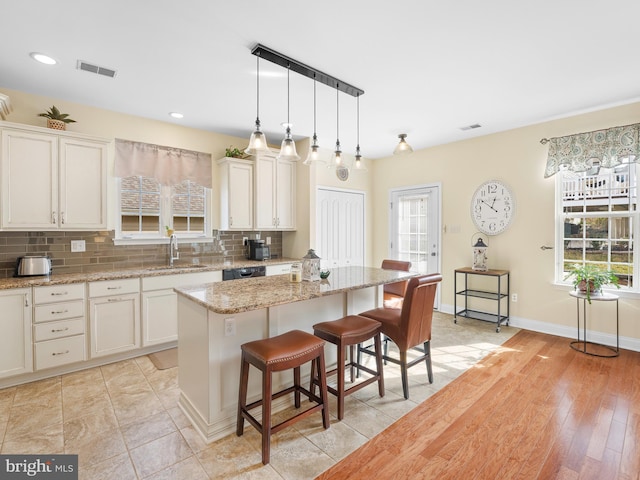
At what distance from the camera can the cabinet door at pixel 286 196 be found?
188 inches

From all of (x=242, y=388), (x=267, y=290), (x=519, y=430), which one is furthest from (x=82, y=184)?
(x=519, y=430)

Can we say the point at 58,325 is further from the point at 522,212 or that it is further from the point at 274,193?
the point at 522,212

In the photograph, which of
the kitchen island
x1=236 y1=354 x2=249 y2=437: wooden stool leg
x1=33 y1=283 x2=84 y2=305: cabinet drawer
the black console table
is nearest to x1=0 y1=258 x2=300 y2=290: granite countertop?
x1=33 y1=283 x2=84 y2=305: cabinet drawer

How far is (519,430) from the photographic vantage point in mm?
2199

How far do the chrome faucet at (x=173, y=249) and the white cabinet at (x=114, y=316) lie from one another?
2.19ft

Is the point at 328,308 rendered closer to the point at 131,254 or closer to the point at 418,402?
the point at 418,402

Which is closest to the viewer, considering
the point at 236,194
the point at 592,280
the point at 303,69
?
the point at 303,69

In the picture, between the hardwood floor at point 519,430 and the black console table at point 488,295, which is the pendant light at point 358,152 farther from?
the black console table at point 488,295

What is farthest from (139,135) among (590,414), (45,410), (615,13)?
(590,414)

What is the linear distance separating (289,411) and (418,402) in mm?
1008

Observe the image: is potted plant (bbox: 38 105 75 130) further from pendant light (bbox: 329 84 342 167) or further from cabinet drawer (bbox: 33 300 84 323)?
pendant light (bbox: 329 84 342 167)

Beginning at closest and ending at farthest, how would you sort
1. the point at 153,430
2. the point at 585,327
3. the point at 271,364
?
the point at 271,364
the point at 153,430
the point at 585,327

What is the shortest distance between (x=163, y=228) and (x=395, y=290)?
2.96m

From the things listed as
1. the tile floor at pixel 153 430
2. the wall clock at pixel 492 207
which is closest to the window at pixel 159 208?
the tile floor at pixel 153 430
